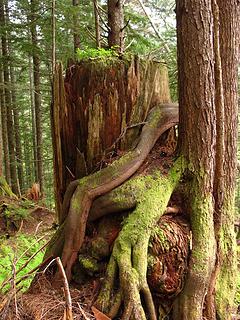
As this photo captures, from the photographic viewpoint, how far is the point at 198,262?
112 inches

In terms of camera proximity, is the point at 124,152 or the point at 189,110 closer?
the point at 189,110

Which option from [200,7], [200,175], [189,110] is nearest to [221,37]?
[200,7]

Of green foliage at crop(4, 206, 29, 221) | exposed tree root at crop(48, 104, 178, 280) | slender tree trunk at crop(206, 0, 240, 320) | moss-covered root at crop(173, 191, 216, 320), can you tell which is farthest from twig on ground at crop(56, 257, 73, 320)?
green foliage at crop(4, 206, 29, 221)

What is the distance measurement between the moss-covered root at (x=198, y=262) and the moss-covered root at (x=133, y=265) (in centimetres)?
29

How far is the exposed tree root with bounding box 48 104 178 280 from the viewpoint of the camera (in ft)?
9.55

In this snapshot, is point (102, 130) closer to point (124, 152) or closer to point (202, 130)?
point (124, 152)

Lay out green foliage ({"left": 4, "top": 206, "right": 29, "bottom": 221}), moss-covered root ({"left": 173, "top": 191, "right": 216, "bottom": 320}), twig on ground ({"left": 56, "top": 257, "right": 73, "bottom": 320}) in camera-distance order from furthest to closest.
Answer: green foliage ({"left": 4, "top": 206, "right": 29, "bottom": 221}) → moss-covered root ({"left": 173, "top": 191, "right": 216, "bottom": 320}) → twig on ground ({"left": 56, "top": 257, "right": 73, "bottom": 320})

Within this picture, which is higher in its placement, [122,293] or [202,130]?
[202,130]

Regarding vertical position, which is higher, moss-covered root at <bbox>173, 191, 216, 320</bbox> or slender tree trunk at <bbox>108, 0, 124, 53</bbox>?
slender tree trunk at <bbox>108, 0, 124, 53</bbox>

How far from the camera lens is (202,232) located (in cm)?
294

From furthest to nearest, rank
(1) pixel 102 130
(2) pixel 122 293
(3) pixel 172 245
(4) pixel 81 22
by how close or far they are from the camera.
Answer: (4) pixel 81 22
(1) pixel 102 130
(3) pixel 172 245
(2) pixel 122 293

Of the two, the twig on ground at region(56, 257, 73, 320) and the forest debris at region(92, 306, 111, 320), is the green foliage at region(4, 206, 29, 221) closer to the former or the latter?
the forest debris at region(92, 306, 111, 320)

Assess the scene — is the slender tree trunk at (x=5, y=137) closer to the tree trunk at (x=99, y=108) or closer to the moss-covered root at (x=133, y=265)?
the tree trunk at (x=99, y=108)

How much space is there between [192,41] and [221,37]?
581 millimetres
